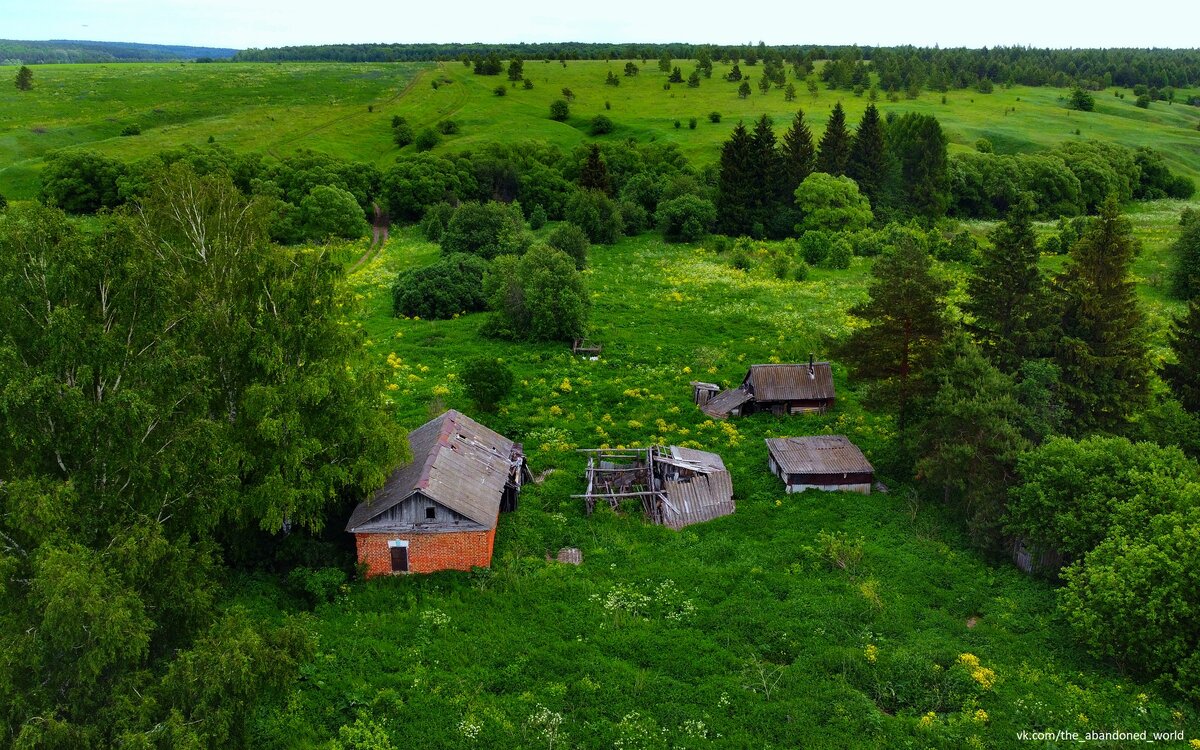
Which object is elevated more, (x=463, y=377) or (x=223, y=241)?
(x=223, y=241)

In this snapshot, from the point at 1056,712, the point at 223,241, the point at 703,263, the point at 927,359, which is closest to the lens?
the point at 1056,712

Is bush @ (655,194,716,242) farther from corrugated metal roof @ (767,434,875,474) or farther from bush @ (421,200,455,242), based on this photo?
corrugated metal roof @ (767,434,875,474)

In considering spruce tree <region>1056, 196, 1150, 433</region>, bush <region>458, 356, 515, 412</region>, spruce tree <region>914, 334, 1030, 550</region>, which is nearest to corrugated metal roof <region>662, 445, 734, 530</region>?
spruce tree <region>914, 334, 1030, 550</region>

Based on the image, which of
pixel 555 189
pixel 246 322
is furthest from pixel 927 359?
pixel 555 189

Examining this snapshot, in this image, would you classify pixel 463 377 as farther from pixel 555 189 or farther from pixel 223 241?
pixel 555 189

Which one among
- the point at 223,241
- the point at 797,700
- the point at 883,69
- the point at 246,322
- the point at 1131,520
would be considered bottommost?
the point at 797,700

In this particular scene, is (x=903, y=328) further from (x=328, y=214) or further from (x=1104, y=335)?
(x=328, y=214)
